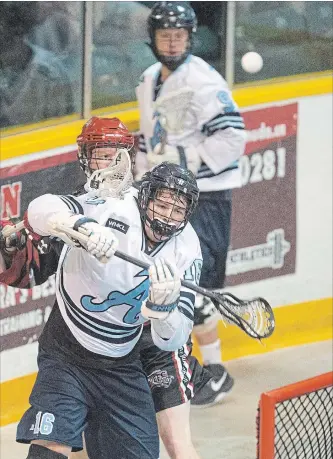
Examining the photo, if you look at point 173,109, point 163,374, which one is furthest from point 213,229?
point 163,374

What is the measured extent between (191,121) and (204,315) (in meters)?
0.84

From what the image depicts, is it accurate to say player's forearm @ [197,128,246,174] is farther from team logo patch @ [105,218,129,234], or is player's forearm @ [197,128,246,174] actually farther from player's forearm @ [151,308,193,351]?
player's forearm @ [151,308,193,351]

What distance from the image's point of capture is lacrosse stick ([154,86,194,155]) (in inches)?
203

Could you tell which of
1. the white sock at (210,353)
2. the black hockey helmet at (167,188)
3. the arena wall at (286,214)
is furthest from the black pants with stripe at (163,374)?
the arena wall at (286,214)

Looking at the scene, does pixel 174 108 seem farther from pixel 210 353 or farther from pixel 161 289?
pixel 161 289

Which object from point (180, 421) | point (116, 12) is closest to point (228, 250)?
point (116, 12)

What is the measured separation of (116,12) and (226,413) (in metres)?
1.80

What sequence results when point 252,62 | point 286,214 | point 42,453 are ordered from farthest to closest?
point 286,214, point 252,62, point 42,453

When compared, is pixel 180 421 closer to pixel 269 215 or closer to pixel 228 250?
pixel 228 250

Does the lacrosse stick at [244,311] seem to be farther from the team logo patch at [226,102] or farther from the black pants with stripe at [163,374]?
the team logo patch at [226,102]

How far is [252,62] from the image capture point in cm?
581

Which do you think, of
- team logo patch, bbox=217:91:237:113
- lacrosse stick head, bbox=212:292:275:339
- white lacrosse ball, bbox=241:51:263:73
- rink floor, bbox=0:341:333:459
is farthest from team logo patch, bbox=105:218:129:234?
white lacrosse ball, bbox=241:51:263:73

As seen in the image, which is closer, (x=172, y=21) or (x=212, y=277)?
(x=172, y=21)

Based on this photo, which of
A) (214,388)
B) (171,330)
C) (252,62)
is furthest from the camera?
(252,62)
